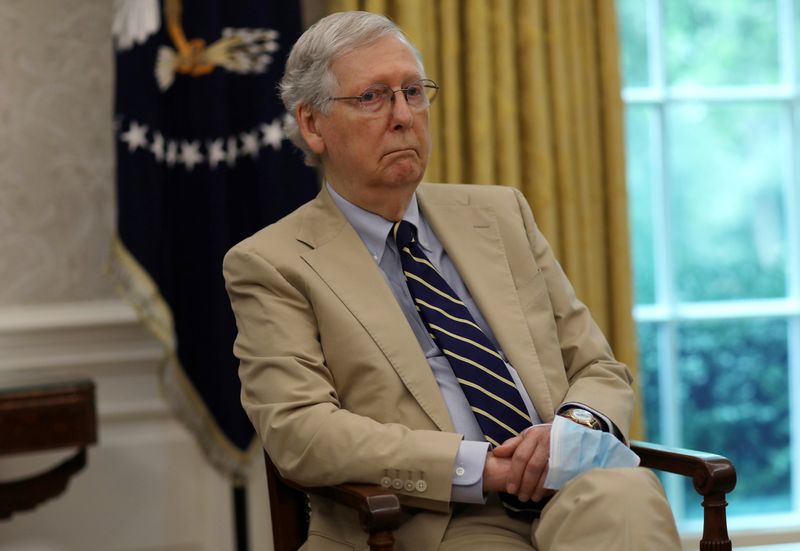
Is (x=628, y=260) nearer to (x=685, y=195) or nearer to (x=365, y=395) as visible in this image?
(x=685, y=195)

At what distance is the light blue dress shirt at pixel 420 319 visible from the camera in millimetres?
1940

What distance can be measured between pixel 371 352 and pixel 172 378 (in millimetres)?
1480

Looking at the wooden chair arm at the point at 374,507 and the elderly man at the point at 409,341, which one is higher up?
the elderly man at the point at 409,341

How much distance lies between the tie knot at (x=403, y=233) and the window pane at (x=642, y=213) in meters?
1.94

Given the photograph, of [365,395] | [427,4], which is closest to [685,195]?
[427,4]

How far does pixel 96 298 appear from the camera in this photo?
3.54 m

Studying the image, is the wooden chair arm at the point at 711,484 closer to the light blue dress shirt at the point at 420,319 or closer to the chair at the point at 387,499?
the chair at the point at 387,499

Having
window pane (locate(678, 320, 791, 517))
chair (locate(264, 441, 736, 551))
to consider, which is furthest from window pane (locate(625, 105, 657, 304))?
chair (locate(264, 441, 736, 551))

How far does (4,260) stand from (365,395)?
6.29 feet

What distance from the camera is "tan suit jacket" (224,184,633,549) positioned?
1946 millimetres

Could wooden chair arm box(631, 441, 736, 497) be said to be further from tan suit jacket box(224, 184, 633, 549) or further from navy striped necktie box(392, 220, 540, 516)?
navy striped necktie box(392, 220, 540, 516)

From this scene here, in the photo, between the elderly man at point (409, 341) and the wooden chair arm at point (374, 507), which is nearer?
the wooden chair arm at point (374, 507)

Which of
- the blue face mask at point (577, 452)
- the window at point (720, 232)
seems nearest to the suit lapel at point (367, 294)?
the blue face mask at point (577, 452)

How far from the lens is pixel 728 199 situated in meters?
4.07
